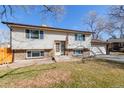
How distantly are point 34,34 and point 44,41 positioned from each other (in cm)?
157

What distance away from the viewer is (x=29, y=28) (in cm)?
1584

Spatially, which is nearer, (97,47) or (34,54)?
(34,54)

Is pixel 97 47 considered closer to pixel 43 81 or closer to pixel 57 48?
pixel 57 48

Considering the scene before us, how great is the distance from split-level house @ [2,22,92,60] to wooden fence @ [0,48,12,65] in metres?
0.60

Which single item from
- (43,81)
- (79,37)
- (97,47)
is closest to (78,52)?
(79,37)

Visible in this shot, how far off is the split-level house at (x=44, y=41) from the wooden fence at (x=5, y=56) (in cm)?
60

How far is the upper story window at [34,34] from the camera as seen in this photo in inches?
627

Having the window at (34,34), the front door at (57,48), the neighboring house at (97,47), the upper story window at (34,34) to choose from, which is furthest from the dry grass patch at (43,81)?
the neighboring house at (97,47)

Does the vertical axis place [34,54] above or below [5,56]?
above

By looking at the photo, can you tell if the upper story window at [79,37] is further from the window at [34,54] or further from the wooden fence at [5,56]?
the wooden fence at [5,56]

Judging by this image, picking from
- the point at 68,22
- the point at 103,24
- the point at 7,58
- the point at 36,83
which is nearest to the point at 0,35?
the point at 68,22

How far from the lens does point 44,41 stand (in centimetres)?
1709

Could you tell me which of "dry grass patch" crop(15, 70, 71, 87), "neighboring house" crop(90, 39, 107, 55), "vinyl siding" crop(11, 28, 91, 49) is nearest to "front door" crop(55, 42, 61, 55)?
"vinyl siding" crop(11, 28, 91, 49)
